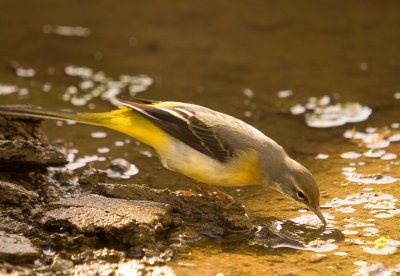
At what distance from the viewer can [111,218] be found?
17.4 feet

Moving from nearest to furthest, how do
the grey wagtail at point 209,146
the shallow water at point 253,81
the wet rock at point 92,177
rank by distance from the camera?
1. the shallow water at point 253,81
2. the grey wagtail at point 209,146
3. the wet rock at point 92,177

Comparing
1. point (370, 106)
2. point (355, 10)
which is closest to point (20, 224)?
point (370, 106)

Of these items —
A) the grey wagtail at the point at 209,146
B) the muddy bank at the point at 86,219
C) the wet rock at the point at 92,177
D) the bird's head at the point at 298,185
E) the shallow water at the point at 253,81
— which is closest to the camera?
the muddy bank at the point at 86,219

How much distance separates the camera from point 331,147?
25.0 ft

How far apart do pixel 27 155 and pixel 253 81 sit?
4.50 metres

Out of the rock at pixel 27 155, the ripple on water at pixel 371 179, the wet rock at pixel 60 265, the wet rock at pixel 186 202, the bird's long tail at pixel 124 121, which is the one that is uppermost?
the bird's long tail at pixel 124 121

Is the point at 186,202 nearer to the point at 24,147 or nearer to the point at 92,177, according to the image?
the point at 92,177

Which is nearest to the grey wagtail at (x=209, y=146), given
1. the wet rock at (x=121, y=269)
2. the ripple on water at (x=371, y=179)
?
the ripple on water at (x=371, y=179)

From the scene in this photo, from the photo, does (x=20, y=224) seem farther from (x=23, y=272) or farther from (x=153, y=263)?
(x=153, y=263)

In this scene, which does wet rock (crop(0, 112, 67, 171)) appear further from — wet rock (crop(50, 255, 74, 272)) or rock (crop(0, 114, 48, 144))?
wet rock (crop(50, 255, 74, 272))

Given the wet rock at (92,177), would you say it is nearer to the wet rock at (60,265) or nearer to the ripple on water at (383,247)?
the wet rock at (60,265)

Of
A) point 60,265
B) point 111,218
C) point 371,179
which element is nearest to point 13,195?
point 111,218

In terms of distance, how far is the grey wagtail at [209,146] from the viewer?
5.86 metres

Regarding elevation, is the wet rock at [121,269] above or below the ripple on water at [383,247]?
below
